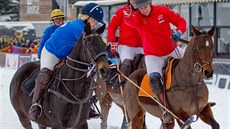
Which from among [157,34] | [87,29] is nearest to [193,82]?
[157,34]

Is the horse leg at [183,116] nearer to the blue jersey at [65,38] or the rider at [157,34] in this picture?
the rider at [157,34]

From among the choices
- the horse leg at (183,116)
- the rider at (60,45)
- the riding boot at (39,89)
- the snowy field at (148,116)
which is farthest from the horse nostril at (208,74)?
the snowy field at (148,116)

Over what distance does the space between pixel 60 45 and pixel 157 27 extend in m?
1.50

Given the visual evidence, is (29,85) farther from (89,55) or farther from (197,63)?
(197,63)

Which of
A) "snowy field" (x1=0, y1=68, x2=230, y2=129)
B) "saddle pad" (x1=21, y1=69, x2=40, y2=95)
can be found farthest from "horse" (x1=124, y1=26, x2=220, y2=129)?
"snowy field" (x1=0, y1=68, x2=230, y2=129)

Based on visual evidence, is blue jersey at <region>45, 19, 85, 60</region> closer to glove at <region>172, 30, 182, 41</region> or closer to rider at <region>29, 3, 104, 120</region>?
rider at <region>29, 3, 104, 120</region>

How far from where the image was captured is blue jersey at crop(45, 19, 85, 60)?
660 centimetres

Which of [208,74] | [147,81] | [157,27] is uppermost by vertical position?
[157,27]

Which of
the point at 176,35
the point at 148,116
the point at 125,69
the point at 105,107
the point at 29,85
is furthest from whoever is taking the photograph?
the point at 148,116

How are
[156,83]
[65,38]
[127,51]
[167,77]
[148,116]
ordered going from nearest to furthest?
[65,38]
[156,83]
[167,77]
[127,51]
[148,116]

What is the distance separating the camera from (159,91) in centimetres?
702

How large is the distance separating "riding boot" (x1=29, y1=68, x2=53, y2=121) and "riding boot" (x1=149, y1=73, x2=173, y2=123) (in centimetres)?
148

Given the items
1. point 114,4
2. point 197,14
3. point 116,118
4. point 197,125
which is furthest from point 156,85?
point 114,4

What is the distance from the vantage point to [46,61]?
6.99m
